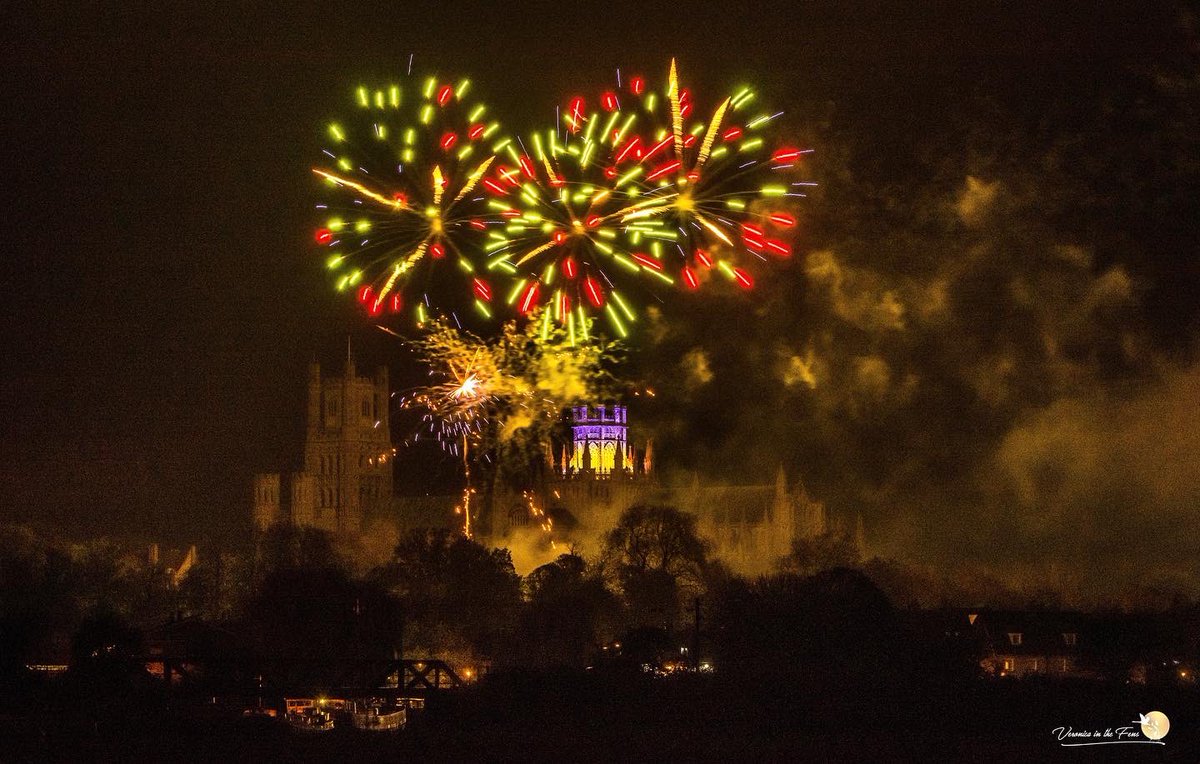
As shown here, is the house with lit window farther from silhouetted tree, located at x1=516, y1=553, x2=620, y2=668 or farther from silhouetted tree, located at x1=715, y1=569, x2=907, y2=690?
silhouetted tree, located at x1=516, y1=553, x2=620, y2=668

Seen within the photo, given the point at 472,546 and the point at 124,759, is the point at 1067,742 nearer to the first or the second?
the point at 124,759

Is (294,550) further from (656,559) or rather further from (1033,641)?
(1033,641)

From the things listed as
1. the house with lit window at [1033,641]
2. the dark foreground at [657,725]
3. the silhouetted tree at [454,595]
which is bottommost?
the dark foreground at [657,725]

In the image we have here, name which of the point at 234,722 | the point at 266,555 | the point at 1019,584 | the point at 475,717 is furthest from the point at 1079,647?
the point at 266,555

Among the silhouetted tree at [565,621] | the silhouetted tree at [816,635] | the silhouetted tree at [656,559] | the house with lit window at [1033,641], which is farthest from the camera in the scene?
the silhouetted tree at [656,559]

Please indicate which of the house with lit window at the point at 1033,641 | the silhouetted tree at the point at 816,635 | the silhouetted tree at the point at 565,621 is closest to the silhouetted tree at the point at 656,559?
the silhouetted tree at the point at 565,621

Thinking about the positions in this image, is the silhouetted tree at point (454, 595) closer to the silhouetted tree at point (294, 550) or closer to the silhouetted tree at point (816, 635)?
the silhouetted tree at point (294, 550)

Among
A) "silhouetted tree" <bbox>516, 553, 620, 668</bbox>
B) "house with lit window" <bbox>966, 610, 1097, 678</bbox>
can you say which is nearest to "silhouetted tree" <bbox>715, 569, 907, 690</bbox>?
"silhouetted tree" <bbox>516, 553, 620, 668</bbox>

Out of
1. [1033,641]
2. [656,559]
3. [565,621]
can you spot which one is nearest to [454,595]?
[565,621]
